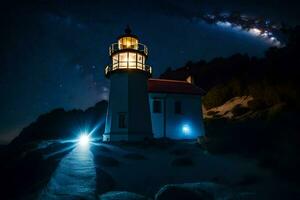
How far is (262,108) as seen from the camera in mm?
36750

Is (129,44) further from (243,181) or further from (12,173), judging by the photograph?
(243,181)

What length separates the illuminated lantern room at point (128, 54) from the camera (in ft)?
92.3

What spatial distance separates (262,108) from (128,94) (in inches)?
689

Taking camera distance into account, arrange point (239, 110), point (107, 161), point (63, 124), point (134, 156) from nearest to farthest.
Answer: point (107, 161)
point (134, 156)
point (239, 110)
point (63, 124)

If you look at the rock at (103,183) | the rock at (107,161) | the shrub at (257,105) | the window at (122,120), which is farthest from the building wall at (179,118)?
the rock at (103,183)

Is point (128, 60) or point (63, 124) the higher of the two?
point (128, 60)

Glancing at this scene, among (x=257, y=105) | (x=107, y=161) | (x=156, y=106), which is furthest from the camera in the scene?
(x=257, y=105)

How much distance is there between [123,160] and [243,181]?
8.00 m

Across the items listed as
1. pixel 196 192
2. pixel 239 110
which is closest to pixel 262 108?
pixel 239 110

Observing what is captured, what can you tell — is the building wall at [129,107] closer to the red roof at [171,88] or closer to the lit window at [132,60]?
the lit window at [132,60]

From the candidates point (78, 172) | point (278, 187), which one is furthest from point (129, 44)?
point (278, 187)

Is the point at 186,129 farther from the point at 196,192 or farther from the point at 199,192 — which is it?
the point at 196,192

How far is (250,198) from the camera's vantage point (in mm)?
13594

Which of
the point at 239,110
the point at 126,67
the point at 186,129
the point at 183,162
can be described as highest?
the point at 126,67
